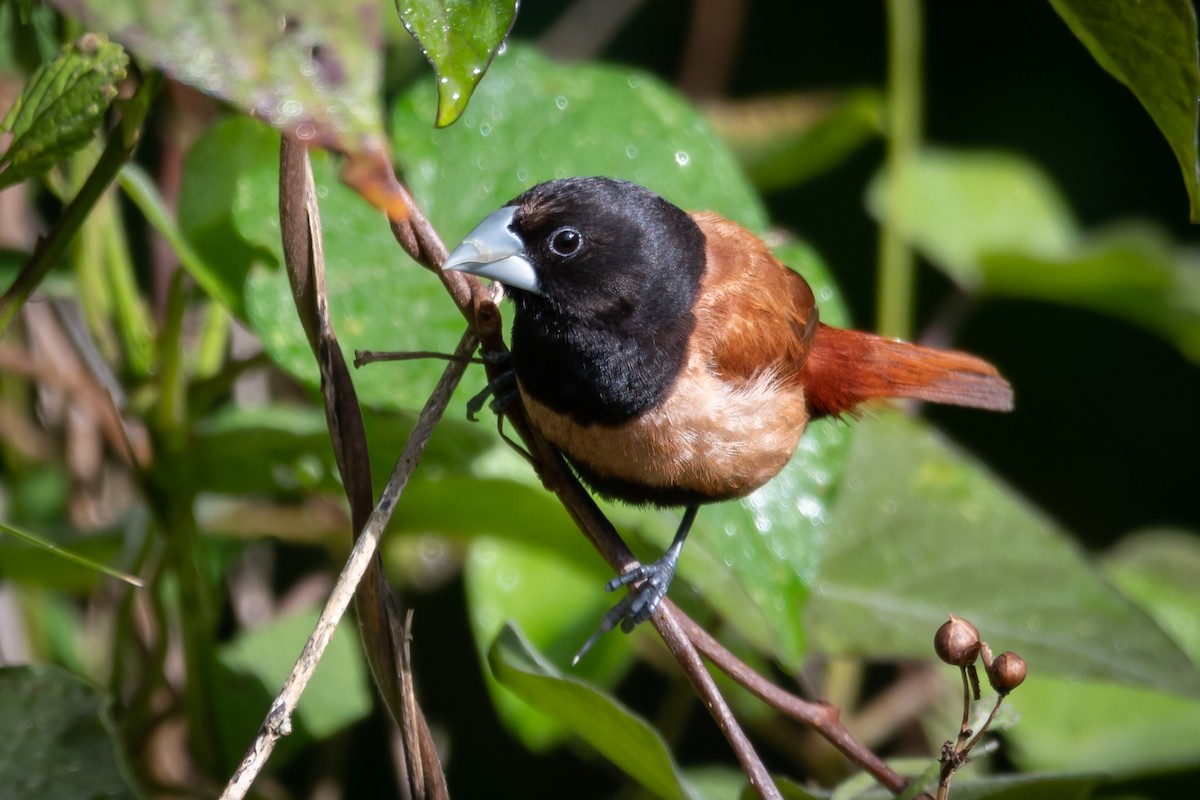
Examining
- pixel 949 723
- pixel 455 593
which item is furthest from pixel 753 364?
pixel 455 593

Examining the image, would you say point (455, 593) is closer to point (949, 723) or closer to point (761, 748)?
point (761, 748)

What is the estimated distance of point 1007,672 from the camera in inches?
47.6

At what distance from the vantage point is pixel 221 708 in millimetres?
1888

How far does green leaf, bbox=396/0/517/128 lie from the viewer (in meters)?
0.90

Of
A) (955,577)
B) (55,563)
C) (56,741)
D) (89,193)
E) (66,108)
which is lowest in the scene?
(955,577)

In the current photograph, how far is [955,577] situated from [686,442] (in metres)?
0.68

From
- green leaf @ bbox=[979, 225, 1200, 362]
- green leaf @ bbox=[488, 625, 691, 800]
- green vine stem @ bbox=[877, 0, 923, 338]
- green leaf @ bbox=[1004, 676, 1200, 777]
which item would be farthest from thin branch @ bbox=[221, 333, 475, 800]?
green leaf @ bbox=[979, 225, 1200, 362]

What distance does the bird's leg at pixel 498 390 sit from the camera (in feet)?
5.32

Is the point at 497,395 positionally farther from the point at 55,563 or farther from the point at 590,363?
the point at 55,563

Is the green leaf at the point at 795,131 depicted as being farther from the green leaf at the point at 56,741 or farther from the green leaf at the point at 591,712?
the green leaf at the point at 56,741

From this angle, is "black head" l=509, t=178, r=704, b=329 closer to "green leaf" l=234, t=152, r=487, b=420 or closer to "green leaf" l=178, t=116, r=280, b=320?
"green leaf" l=234, t=152, r=487, b=420

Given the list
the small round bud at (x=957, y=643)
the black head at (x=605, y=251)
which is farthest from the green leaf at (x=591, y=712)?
the black head at (x=605, y=251)

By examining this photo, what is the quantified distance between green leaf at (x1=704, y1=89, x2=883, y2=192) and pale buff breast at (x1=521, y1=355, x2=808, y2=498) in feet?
4.23

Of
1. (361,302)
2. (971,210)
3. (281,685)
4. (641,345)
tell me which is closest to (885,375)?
(641,345)
